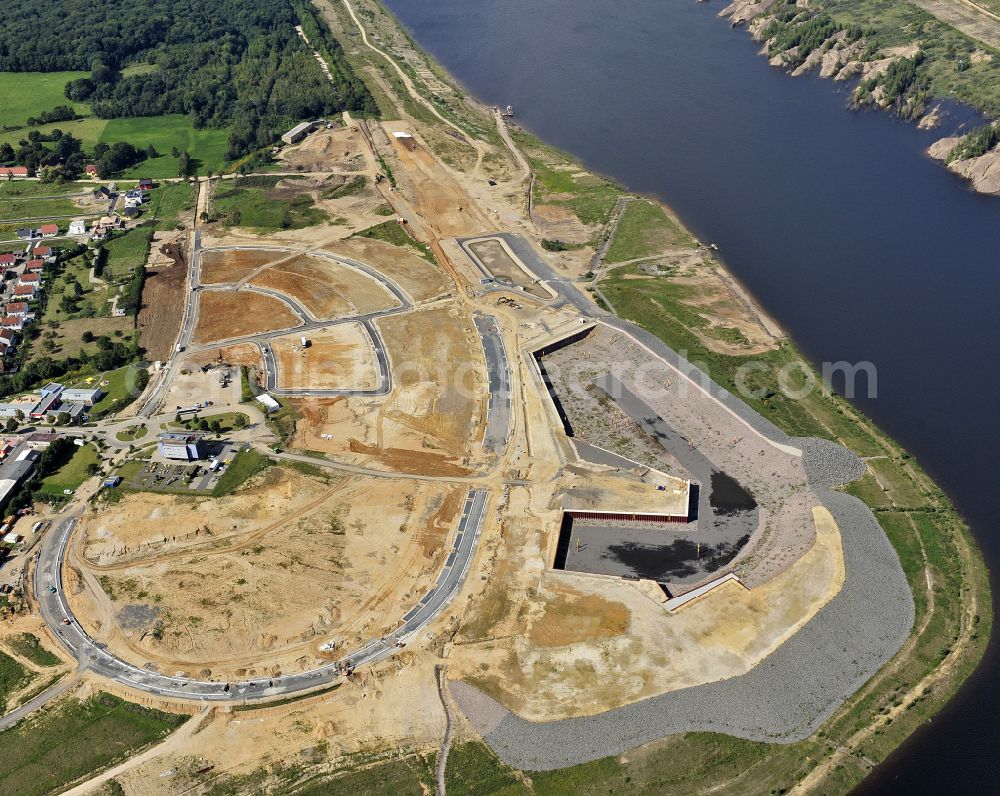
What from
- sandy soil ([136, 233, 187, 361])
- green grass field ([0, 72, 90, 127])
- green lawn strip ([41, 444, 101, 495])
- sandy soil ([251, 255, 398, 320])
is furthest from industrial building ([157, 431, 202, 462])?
green grass field ([0, 72, 90, 127])

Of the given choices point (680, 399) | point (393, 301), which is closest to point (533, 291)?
point (393, 301)

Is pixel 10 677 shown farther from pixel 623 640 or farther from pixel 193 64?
pixel 193 64

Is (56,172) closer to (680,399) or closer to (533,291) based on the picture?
(533,291)

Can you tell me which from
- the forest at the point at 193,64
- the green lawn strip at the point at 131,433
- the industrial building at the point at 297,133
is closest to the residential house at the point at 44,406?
the green lawn strip at the point at 131,433

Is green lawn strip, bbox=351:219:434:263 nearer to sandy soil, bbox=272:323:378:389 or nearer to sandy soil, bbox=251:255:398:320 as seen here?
sandy soil, bbox=251:255:398:320

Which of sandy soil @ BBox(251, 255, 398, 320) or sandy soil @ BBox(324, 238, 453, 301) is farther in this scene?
sandy soil @ BBox(324, 238, 453, 301)

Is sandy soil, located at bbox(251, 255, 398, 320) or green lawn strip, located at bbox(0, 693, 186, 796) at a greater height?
sandy soil, located at bbox(251, 255, 398, 320)

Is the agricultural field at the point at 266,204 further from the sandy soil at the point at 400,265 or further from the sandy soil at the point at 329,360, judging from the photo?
the sandy soil at the point at 329,360
